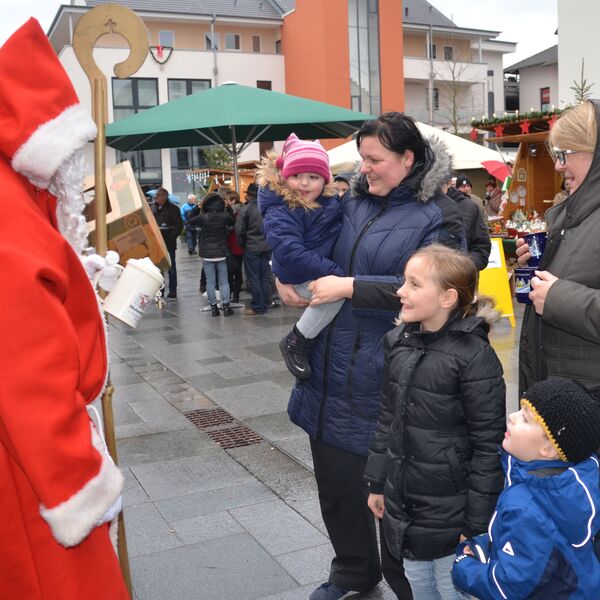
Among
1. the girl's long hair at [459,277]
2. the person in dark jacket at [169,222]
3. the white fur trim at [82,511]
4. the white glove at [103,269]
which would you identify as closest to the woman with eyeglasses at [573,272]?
the girl's long hair at [459,277]

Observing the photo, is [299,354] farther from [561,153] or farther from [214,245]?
[214,245]

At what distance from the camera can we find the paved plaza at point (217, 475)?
380 cm

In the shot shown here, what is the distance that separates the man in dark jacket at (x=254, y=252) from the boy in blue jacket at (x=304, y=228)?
8477mm

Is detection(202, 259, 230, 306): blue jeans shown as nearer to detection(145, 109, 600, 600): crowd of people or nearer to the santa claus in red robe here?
detection(145, 109, 600, 600): crowd of people

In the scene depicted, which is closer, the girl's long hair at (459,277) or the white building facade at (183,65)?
the girl's long hair at (459,277)

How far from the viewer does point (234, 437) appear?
5.94 m

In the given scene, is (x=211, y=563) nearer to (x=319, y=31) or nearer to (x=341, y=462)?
(x=341, y=462)

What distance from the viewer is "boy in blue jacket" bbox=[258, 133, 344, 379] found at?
3211mm

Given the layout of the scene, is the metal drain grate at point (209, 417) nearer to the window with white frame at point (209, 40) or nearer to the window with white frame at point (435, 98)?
the window with white frame at point (209, 40)

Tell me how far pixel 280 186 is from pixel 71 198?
1.24m

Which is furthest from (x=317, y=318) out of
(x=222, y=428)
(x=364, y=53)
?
(x=364, y=53)

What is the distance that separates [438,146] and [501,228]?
8.97 meters

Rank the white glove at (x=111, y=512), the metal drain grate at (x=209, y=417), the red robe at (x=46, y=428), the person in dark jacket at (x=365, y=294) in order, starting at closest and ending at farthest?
the red robe at (x=46, y=428), the white glove at (x=111, y=512), the person in dark jacket at (x=365, y=294), the metal drain grate at (x=209, y=417)

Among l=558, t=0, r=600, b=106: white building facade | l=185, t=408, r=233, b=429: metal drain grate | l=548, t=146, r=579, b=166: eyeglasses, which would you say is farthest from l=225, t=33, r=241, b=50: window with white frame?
l=548, t=146, r=579, b=166: eyeglasses
